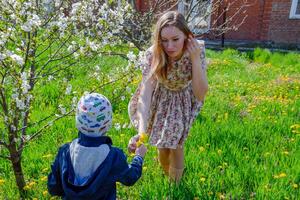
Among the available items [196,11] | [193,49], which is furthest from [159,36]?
[196,11]

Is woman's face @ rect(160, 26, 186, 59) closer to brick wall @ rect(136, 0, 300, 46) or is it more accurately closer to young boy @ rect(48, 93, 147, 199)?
young boy @ rect(48, 93, 147, 199)

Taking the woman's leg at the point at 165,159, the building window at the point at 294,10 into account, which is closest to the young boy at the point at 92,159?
the woman's leg at the point at 165,159

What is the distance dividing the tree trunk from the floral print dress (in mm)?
945

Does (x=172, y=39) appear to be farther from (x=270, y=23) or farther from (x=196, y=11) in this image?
(x=270, y=23)

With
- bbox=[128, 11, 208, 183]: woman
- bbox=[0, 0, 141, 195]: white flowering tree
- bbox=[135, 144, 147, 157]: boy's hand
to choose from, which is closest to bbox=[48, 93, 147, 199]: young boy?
bbox=[135, 144, 147, 157]: boy's hand

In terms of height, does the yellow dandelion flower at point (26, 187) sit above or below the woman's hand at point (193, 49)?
below

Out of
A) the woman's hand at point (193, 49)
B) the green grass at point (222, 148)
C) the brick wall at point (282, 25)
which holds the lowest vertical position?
the green grass at point (222, 148)

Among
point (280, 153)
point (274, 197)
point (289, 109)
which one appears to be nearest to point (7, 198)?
point (274, 197)

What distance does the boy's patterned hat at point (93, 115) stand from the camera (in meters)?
1.75

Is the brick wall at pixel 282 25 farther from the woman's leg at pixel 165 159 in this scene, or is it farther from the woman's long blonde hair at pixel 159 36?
the woman's long blonde hair at pixel 159 36

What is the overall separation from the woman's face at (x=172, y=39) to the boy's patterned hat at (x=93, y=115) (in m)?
0.98

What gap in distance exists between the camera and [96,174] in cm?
180

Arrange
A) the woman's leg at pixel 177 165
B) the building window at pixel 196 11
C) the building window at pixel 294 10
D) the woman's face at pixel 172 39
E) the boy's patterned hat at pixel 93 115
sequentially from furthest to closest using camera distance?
the building window at pixel 294 10, the building window at pixel 196 11, the woman's leg at pixel 177 165, the woman's face at pixel 172 39, the boy's patterned hat at pixel 93 115

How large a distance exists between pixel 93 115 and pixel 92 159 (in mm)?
226
